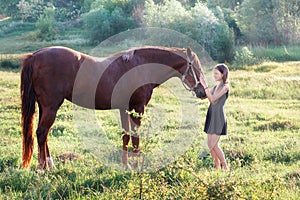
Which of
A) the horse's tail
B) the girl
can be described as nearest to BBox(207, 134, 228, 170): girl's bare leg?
the girl

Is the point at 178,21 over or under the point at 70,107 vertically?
over

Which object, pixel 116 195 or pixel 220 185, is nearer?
pixel 220 185

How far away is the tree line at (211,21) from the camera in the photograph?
22328 mm

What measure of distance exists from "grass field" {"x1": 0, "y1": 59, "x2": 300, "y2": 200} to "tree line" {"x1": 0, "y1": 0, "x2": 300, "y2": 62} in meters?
8.42

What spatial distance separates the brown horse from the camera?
5.90 m

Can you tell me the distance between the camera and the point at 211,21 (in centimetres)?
2270

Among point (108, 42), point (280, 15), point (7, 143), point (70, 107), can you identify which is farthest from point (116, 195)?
point (280, 15)

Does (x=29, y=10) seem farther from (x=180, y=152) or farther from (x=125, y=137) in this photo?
(x=180, y=152)

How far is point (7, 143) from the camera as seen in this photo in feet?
24.4

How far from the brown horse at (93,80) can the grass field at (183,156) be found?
568 mm

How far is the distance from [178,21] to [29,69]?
59.2 feet

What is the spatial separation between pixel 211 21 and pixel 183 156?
17601 mm

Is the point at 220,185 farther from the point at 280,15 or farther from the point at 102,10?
the point at 102,10

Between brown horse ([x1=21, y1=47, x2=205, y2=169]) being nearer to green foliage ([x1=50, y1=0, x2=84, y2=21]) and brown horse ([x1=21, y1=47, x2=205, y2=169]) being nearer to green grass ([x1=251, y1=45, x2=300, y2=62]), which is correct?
green grass ([x1=251, y1=45, x2=300, y2=62])
